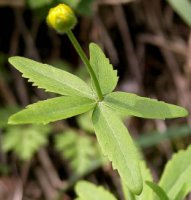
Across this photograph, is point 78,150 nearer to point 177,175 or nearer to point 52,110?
point 177,175

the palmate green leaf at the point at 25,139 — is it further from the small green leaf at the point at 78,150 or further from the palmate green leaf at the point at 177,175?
the palmate green leaf at the point at 177,175

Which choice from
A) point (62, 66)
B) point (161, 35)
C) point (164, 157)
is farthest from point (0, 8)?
point (164, 157)

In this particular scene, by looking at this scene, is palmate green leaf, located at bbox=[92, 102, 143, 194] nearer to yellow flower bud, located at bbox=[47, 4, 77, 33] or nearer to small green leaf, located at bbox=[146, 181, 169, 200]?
small green leaf, located at bbox=[146, 181, 169, 200]

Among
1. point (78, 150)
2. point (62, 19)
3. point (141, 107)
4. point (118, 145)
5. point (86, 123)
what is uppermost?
point (62, 19)

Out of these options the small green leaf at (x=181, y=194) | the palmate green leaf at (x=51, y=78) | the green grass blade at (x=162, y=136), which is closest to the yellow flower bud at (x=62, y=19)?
the palmate green leaf at (x=51, y=78)

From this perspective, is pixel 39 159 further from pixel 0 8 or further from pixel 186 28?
pixel 186 28

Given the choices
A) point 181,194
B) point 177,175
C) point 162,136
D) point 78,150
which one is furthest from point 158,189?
point 78,150
